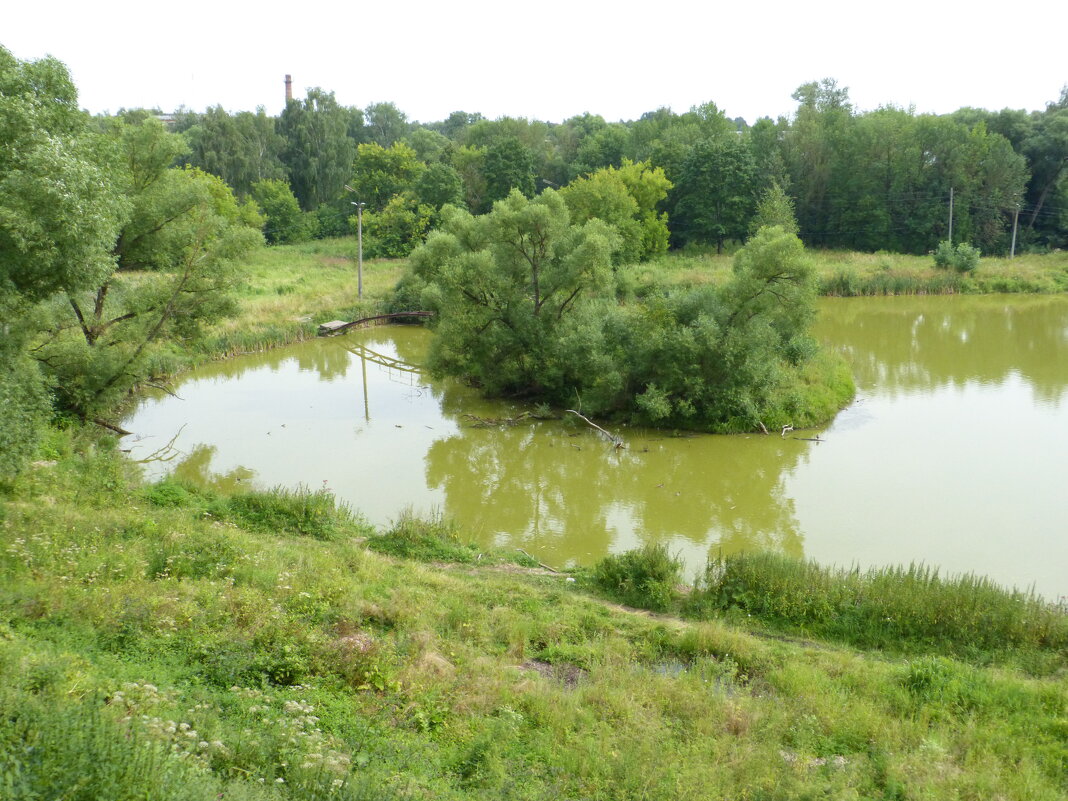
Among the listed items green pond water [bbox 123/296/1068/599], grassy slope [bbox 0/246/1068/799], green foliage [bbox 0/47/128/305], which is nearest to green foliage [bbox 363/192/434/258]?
green pond water [bbox 123/296/1068/599]

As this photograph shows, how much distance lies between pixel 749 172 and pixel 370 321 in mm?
28500

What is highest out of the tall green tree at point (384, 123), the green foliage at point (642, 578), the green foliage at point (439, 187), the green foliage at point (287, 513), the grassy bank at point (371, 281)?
the tall green tree at point (384, 123)

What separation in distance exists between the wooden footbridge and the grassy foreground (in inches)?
837

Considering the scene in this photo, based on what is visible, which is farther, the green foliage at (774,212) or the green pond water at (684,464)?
the green foliage at (774,212)

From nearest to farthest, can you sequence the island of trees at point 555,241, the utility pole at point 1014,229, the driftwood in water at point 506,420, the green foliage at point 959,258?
the island of trees at point 555,241
the driftwood in water at point 506,420
the green foliage at point 959,258
the utility pole at point 1014,229

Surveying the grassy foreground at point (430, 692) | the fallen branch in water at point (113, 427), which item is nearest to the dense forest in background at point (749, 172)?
the fallen branch in water at point (113, 427)

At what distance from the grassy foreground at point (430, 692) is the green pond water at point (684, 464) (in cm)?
377

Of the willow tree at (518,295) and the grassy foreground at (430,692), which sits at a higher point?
the willow tree at (518,295)

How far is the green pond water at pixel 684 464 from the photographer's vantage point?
13.7 meters

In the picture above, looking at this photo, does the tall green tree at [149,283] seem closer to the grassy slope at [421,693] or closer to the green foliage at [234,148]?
the grassy slope at [421,693]

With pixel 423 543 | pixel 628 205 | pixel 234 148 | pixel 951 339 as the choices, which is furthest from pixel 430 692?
pixel 234 148

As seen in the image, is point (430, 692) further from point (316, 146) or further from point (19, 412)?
point (316, 146)

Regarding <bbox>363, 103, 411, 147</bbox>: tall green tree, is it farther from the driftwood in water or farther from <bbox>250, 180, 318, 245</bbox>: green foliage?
the driftwood in water

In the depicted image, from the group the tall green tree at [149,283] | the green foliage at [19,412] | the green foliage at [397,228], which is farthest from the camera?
the green foliage at [397,228]
